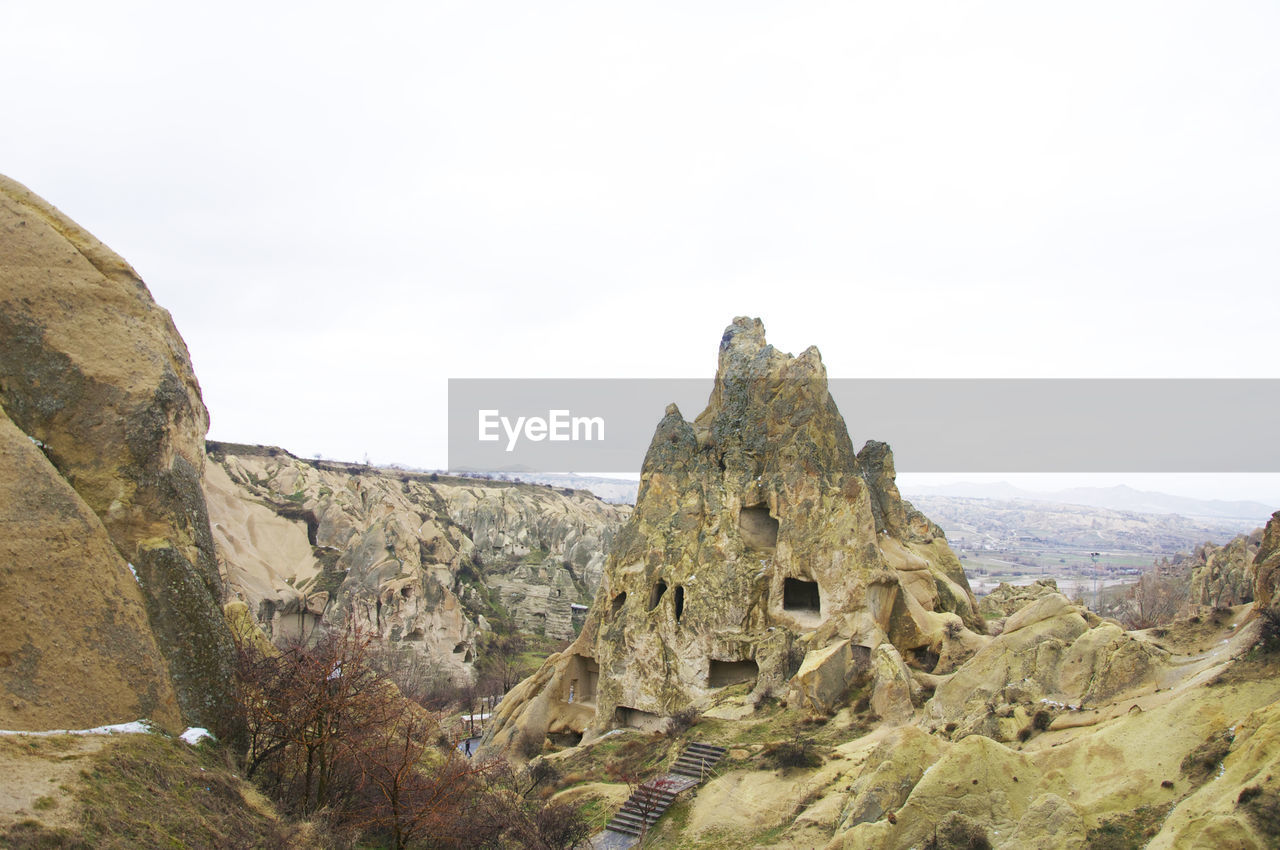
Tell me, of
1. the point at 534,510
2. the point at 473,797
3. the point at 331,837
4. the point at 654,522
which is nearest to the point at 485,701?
the point at 654,522

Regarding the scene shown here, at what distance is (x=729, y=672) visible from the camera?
2655cm

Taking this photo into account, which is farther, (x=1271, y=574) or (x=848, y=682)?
(x=848, y=682)

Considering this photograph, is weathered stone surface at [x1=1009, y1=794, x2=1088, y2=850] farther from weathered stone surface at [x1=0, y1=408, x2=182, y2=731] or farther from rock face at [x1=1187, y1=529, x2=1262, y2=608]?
rock face at [x1=1187, y1=529, x2=1262, y2=608]

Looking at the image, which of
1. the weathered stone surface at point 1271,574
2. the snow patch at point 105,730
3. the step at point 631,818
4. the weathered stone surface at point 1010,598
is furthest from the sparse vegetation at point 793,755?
the weathered stone surface at point 1010,598

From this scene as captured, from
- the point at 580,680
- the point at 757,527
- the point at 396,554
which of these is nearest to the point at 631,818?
the point at 580,680

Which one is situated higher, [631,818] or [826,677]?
[826,677]

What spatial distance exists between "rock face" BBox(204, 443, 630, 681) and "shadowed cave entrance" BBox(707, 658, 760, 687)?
12.5 metres

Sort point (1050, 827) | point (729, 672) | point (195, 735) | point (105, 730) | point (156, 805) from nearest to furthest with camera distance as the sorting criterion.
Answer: point (156, 805) < point (1050, 827) < point (105, 730) < point (195, 735) < point (729, 672)

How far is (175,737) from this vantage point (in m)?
12.0

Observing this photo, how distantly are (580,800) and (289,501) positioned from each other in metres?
56.6

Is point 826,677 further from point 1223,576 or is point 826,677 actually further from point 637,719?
point 1223,576

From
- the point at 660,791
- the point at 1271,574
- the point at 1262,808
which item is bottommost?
the point at 660,791

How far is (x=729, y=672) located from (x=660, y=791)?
7403 millimetres

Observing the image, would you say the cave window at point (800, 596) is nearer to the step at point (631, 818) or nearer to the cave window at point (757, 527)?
the cave window at point (757, 527)
